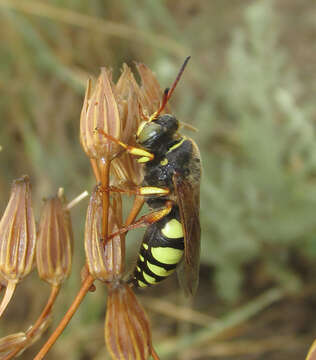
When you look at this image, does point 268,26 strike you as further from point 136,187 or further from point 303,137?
point 136,187

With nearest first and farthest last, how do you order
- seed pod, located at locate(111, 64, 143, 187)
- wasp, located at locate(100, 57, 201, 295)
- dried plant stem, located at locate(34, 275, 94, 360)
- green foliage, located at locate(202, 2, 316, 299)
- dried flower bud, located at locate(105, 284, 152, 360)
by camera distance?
1. dried plant stem, located at locate(34, 275, 94, 360)
2. dried flower bud, located at locate(105, 284, 152, 360)
3. seed pod, located at locate(111, 64, 143, 187)
4. wasp, located at locate(100, 57, 201, 295)
5. green foliage, located at locate(202, 2, 316, 299)

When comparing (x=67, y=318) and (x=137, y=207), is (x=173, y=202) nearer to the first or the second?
(x=137, y=207)

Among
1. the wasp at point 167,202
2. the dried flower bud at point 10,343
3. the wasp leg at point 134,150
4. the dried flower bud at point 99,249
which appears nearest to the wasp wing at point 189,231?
the wasp at point 167,202

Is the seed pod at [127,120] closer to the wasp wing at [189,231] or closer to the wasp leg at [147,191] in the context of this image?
the wasp leg at [147,191]

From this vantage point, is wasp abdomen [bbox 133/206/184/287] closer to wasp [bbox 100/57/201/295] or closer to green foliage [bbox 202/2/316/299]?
wasp [bbox 100/57/201/295]

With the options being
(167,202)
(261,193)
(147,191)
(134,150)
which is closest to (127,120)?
(134,150)

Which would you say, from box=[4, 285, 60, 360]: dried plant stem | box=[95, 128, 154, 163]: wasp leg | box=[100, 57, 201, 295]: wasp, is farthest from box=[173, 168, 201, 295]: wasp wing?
box=[4, 285, 60, 360]: dried plant stem

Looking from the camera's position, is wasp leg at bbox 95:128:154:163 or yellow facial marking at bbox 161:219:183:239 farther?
yellow facial marking at bbox 161:219:183:239

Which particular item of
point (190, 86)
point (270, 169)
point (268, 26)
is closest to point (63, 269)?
point (270, 169)
